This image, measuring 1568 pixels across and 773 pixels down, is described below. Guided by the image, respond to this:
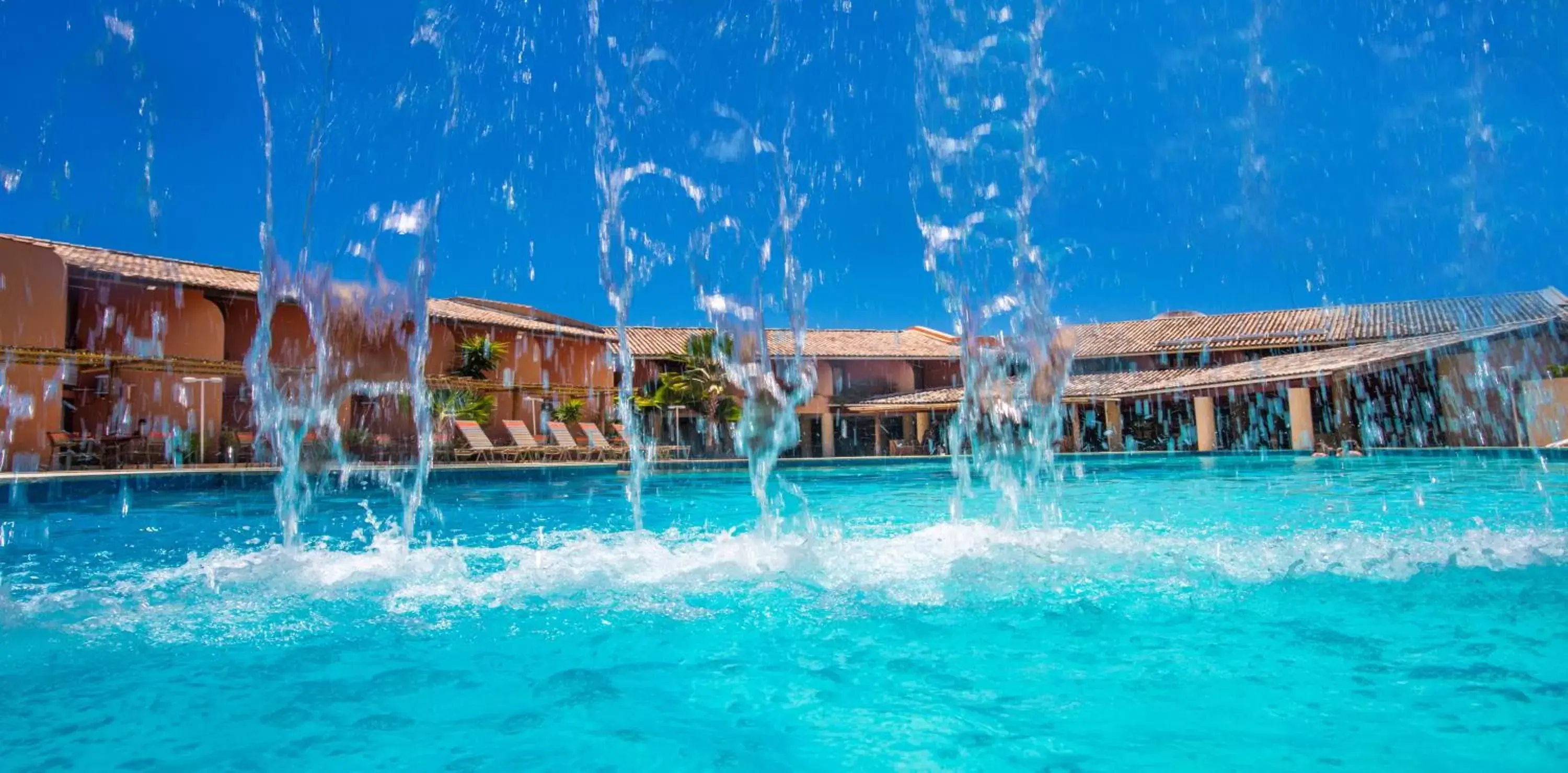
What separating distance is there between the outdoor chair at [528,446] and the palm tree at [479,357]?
251cm

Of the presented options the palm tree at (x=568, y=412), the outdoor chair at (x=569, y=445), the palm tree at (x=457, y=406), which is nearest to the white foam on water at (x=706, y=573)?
the outdoor chair at (x=569, y=445)

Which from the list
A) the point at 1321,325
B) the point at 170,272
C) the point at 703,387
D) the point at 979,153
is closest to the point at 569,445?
the point at 703,387

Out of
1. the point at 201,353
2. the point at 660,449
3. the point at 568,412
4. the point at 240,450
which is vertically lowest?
the point at 660,449

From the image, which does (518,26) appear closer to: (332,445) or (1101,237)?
(332,445)

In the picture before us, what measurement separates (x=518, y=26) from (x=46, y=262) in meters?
9.16

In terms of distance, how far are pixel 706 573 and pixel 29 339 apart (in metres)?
15.2

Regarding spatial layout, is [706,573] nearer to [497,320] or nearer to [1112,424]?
[497,320]

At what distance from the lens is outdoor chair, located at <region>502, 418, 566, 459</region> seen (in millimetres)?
19844

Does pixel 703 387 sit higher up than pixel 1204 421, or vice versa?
pixel 703 387

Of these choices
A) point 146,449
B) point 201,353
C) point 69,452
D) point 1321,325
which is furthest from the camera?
point 1321,325

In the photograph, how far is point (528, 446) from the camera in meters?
19.9

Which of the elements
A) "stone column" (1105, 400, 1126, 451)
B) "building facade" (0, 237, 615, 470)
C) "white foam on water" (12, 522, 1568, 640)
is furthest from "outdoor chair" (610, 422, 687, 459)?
"white foam on water" (12, 522, 1568, 640)

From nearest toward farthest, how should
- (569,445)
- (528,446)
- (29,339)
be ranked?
(29,339) → (528,446) → (569,445)

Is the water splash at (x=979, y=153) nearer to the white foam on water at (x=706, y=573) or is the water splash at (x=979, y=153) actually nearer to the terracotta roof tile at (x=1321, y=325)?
the white foam on water at (x=706, y=573)
